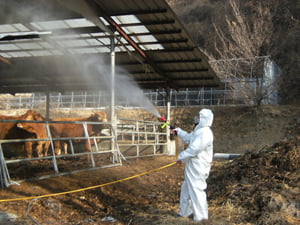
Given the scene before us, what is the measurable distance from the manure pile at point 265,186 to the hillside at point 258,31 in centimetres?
1452

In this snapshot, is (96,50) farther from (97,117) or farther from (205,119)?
(205,119)

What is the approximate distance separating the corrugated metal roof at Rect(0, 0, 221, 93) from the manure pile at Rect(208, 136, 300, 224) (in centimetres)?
432

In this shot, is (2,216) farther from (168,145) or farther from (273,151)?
(168,145)

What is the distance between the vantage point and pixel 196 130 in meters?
4.96

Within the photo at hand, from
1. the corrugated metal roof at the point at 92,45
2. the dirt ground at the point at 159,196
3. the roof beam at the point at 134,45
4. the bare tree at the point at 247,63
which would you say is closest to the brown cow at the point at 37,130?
the corrugated metal roof at the point at 92,45

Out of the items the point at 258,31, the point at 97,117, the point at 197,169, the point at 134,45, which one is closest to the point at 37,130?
the point at 97,117

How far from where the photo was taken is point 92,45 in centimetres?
1127

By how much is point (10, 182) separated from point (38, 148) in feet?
17.6

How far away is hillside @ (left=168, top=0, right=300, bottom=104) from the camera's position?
2159cm

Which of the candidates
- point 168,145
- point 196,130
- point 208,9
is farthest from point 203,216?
point 208,9

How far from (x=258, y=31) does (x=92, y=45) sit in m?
13.4

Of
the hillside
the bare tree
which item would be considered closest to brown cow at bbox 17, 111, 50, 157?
the bare tree

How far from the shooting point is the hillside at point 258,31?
21.6 m

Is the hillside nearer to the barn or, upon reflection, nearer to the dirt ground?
the barn
